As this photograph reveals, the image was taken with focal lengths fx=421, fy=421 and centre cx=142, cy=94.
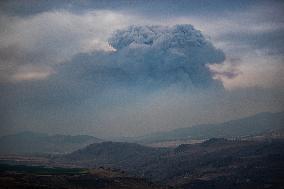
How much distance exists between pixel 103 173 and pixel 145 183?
2009 centimetres

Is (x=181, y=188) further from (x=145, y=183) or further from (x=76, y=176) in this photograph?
(x=76, y=176)

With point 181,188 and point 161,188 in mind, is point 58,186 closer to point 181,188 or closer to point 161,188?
point 161,188

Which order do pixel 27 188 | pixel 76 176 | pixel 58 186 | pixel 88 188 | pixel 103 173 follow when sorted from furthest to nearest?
pixel 103 173 → pixel 76 176 → pixel 88 188 → pixel 58 186 → pixel 27 188

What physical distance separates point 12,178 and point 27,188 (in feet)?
60.8

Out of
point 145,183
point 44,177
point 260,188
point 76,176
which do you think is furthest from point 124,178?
point 260,188

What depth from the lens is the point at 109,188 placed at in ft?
517

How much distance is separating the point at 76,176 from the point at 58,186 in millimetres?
22313

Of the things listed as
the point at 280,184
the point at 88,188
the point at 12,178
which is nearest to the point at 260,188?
the point at 280,184

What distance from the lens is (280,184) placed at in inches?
7849

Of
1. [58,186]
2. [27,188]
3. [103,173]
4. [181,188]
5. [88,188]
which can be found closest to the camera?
[27,188]

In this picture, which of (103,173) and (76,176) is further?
(103,173)

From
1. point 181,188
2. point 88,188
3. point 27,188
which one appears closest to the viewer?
point 27,188

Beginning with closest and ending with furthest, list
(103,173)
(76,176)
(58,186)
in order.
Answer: (58,186) → (76,176) → (103,173)

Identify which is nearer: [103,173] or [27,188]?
[27,188]
